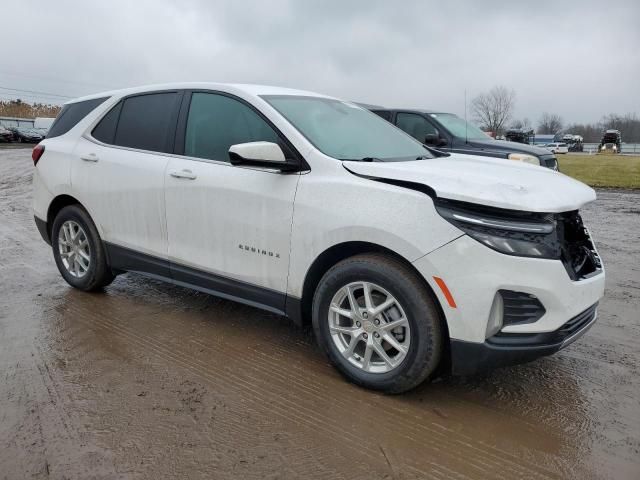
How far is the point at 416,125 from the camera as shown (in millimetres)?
10227

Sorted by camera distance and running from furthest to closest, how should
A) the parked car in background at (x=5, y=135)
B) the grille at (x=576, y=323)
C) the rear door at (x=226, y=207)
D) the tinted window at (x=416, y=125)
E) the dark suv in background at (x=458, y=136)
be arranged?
the parked car in background at (x=5, y=135) → the tinted window at (x=416, y=125) → the dark suv in background at (x=458, y=136) → the rear door at (x=226, y=207) → the grille at (x=576, y=323)

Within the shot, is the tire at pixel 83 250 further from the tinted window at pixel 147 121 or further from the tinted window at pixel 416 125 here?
the tinted window at pixel 416 125

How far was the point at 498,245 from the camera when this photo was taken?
109 inches

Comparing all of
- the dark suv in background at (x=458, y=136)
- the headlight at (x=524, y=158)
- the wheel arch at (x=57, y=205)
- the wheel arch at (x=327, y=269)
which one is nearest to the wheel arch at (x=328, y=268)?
the wheel arch at (x=327, y=269)

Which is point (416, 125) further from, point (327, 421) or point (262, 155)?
point (327, 421)

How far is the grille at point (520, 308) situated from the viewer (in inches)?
109

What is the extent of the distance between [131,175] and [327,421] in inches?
101

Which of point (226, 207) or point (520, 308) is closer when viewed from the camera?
point (520, 308)

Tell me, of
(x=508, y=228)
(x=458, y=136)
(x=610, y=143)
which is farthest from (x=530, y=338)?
(x=610, y=143)

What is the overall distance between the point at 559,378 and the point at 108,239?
364cm

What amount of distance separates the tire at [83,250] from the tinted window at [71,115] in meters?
0.78

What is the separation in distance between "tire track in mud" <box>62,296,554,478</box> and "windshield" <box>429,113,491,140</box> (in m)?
7.62

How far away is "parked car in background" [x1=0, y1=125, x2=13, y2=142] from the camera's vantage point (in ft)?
122

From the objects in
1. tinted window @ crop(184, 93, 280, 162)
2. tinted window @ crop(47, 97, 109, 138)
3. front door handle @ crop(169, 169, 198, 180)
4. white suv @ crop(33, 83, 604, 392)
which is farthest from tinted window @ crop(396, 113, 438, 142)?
front door handle @ crop(169, 169, 198, 180)
